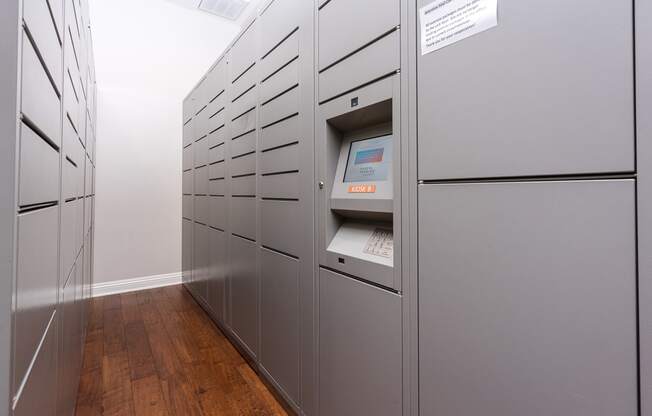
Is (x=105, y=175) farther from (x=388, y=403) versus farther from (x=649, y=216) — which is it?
(x=649, y=216)

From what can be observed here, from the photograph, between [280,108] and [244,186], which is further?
[244,186]

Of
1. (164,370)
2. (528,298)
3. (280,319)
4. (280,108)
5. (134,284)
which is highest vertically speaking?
(280,108)

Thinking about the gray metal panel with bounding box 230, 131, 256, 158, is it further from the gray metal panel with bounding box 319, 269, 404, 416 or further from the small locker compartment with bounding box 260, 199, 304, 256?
A: the gray metal panel with bounding box 319, 269, 404, 416

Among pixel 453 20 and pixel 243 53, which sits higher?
pixel 243 53

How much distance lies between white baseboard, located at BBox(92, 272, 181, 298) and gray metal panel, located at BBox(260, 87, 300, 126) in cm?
284

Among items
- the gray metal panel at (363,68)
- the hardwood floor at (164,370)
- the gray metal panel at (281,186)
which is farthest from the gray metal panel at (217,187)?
the gray metal panel at (363,68)

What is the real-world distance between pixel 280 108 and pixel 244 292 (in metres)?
1.24

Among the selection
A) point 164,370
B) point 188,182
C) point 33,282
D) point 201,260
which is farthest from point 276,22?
point 188,182

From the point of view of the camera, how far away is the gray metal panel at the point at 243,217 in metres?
1.98

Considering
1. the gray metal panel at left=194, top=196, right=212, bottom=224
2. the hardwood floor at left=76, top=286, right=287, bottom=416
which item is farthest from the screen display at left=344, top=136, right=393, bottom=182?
the gray metal panel at left=194, top=196, right=212, bottom=224

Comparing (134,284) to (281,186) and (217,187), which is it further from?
(281,186)

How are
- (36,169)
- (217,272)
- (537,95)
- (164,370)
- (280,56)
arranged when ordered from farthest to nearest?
(217,272) < (164,370) < (280,56) < (36,169) < (537,95)

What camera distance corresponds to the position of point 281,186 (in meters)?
1.65

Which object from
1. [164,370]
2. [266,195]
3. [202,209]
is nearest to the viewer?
[266,195]
